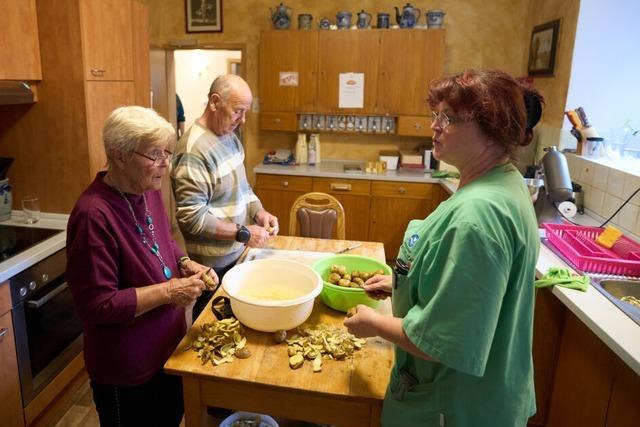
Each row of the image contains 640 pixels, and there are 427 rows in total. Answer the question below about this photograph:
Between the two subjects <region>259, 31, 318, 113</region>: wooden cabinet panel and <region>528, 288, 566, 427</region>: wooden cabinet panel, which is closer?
<region>528, 288, 566, 427</region>: wooden cabinet panel

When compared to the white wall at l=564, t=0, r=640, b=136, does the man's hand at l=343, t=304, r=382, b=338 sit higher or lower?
lower

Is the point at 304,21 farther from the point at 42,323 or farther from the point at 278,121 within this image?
the point at 42,323

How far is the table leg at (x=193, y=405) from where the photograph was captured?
1244 mm

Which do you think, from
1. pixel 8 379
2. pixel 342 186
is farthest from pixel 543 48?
pixel 8 379

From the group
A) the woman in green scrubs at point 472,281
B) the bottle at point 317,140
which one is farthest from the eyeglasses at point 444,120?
the bottle at point 317,140

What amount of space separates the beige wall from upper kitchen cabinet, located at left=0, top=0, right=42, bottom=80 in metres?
2.29

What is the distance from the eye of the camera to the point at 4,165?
7.71 feet

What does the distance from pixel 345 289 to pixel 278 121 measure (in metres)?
2.95

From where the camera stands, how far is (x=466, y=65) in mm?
4141

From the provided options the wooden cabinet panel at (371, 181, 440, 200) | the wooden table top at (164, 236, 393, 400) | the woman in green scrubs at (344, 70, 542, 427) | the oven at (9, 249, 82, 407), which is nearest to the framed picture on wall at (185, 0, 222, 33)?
the wooden cabinet panel at (371, 181, 440, 200)

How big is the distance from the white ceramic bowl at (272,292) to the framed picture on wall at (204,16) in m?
3.46

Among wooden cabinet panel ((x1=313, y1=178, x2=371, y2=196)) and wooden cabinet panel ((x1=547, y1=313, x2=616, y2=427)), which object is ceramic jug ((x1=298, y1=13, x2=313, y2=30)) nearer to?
wooden cabinet panel ((x1=313, y1=178, x2=371, y2=196))

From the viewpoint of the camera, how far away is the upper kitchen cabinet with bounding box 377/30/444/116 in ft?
12.5

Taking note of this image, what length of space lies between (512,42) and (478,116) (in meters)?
3.64
